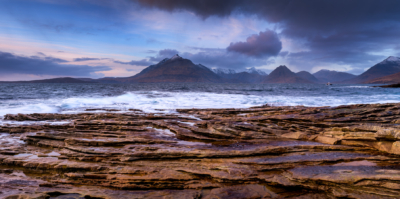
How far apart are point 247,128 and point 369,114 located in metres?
7.72

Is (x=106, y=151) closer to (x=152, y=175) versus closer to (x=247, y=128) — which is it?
(x=152, y=175)

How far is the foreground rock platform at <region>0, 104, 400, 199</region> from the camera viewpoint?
4.54m

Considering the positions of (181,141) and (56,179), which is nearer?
(56,179)

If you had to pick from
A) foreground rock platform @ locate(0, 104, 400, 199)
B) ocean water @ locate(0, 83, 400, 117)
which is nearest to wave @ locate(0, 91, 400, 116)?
ocean water @ locate(0, 83, 400, 117)

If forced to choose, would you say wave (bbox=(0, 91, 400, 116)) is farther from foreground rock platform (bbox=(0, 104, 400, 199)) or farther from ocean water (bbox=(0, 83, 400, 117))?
foreground rock platform (bbox=(0, 104, 400, 199))

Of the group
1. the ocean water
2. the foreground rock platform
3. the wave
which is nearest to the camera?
the foreground rock platform

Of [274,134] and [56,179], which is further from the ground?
[274,134]

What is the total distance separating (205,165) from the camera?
559 cm

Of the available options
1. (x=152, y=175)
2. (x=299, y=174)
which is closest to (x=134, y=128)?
(x=152, y=175)

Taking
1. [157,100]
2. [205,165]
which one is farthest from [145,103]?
[205,165]

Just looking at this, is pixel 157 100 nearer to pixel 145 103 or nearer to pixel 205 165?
pixel 145 103

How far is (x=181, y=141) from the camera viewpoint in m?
7.97

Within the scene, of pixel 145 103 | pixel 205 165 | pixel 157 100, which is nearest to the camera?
pixel 205 165

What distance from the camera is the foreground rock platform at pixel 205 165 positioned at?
454 cm
